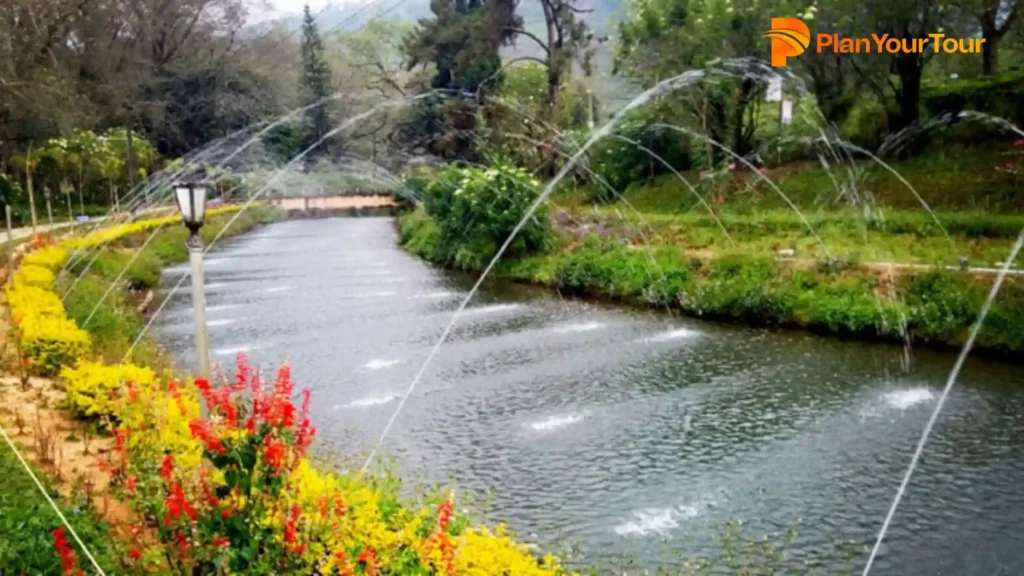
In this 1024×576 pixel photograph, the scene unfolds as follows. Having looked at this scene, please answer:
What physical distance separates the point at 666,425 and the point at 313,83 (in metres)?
55.4

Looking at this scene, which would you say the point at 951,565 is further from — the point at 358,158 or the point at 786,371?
the point at 358,158

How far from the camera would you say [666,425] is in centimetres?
1123

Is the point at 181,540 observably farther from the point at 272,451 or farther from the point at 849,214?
the point at 849,214

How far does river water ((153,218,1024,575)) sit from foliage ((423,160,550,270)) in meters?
5.74

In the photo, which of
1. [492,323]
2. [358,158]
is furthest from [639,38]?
[358,158]

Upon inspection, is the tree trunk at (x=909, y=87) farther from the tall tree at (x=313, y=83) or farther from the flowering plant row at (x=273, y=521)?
the tall tree at (x=313, y=83)

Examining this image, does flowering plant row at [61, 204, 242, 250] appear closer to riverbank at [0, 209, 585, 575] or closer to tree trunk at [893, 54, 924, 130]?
riverbank at [0, 209, 585, 575]

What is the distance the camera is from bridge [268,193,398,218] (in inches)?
2421

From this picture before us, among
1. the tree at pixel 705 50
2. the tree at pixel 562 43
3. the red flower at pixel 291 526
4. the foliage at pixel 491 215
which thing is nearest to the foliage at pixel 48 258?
the foliage at pixel 491 215

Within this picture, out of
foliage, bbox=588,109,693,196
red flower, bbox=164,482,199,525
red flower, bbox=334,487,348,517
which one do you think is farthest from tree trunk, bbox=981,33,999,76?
red flower, bbox=164,482,199,525

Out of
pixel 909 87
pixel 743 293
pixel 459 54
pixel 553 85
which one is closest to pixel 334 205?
pixel 459 54

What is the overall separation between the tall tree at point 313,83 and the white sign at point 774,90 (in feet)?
117

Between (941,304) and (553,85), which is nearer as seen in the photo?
(941,304)

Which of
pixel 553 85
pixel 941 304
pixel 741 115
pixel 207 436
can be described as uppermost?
pixel 553 85
